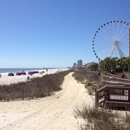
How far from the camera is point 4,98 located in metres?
13.1

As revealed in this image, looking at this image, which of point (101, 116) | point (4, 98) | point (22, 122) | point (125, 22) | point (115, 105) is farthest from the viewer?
point (125, 22)

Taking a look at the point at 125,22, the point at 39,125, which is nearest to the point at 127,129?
the point at 39,125

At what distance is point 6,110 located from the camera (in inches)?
384

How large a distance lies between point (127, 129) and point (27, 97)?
9715 millimetres

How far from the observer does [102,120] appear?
236 inches

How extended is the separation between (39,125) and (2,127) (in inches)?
51.8

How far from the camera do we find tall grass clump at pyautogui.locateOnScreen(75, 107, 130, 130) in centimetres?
521

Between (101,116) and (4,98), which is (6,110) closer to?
(4,98)

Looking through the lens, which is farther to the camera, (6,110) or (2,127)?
(6,110)

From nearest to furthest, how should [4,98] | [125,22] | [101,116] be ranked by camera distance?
[101,116]
[4,98]
[125,22]

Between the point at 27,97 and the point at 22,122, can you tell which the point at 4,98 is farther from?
the point at 22,122

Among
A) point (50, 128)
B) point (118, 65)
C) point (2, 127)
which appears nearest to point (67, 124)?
point (50, 128)

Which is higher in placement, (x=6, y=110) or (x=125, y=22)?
(x=125, y=22)

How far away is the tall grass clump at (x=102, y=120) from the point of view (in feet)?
17.1
